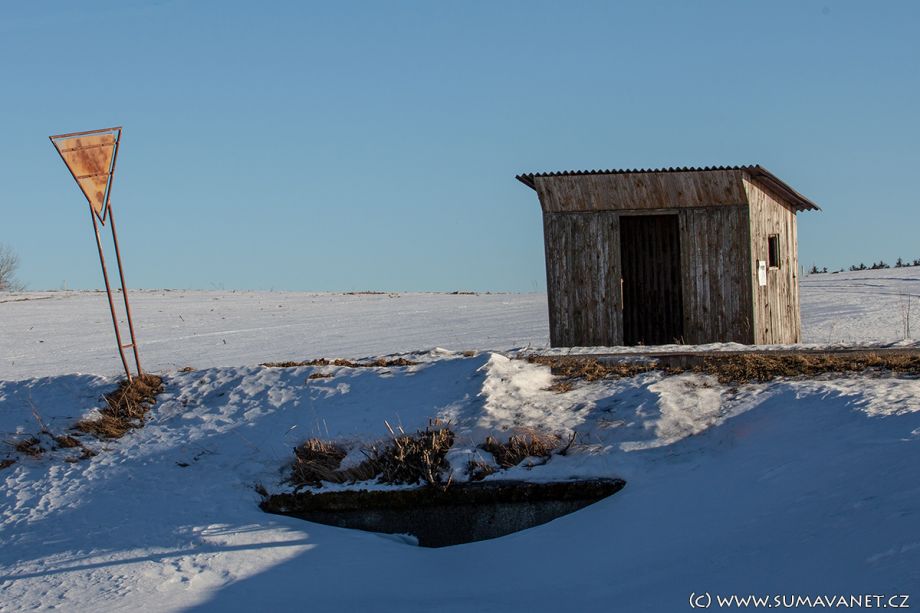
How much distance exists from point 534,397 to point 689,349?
12.3 feet

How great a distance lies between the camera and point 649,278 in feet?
63.3

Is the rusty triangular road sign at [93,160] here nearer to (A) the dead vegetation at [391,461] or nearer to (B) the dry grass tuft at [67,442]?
(B) the dry grass tuft at [67,442]

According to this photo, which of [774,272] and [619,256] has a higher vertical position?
[619,256]

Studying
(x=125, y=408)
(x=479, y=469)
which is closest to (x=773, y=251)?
(x=479, y=469)

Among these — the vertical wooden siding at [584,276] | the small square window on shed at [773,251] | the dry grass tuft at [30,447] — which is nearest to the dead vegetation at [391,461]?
the dry grass tuft at [30,447]

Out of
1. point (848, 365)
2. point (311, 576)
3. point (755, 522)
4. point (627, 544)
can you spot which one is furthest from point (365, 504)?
point (848, 365)

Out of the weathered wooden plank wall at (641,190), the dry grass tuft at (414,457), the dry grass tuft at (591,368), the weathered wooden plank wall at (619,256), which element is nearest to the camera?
the dry grass tuft at (414,457)

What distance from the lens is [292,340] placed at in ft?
76.5

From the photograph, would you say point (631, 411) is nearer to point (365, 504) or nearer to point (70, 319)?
point (365, 504)

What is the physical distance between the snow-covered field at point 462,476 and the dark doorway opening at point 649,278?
6803 mm

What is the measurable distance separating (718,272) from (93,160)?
9753 millimetres

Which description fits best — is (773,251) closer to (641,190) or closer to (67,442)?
(641,190)

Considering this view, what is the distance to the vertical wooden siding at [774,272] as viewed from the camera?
16.8 m

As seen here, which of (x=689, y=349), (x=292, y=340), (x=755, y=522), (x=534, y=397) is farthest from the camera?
(x=292, y=340)
